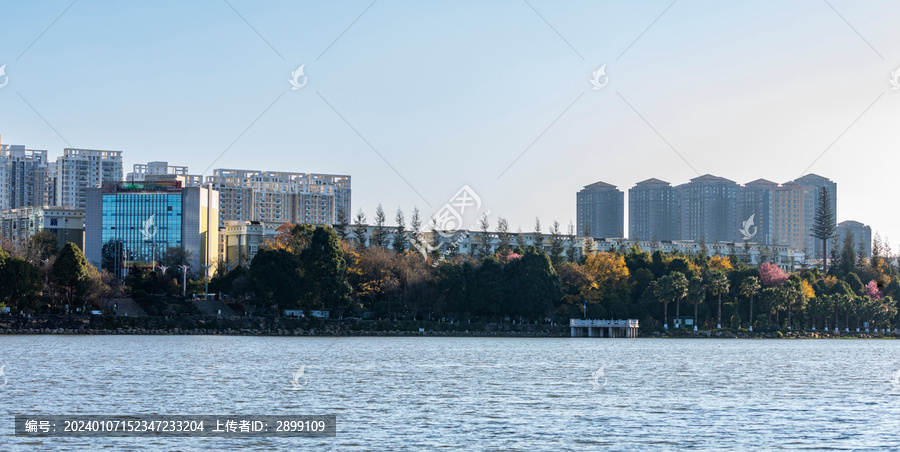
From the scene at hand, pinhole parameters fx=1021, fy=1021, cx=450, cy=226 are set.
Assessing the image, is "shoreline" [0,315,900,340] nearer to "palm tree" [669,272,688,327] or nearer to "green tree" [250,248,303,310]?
"green tree" [250,248,303,310]

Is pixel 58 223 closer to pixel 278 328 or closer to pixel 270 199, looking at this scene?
pixel 270 199

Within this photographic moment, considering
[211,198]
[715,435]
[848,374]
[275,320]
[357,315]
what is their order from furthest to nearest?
1. [211,198]
2. [357,315]
3. [275,320]
4. [848,374]
5. [715,435]

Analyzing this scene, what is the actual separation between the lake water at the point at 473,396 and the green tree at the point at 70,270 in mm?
18840

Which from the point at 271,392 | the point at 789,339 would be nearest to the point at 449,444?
the point at 271,392

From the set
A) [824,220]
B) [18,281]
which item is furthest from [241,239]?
[824,220]

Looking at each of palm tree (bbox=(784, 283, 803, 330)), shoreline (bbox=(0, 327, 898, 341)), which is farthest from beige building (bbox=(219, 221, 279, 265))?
palm tree (bbox=(784, 283, 803, 330))

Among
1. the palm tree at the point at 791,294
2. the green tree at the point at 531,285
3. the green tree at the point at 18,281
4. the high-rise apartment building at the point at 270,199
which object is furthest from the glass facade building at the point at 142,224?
the palm tree at the point at 791,294

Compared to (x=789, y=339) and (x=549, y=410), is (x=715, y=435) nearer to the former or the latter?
(x=549, y=410)

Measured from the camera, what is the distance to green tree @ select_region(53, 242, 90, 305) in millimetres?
84625

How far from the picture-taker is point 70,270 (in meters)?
84.7

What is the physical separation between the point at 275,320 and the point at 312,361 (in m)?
36.8

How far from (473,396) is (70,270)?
5698 cm

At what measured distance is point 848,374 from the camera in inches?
2109

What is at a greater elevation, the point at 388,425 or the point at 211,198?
the point at 211,198
